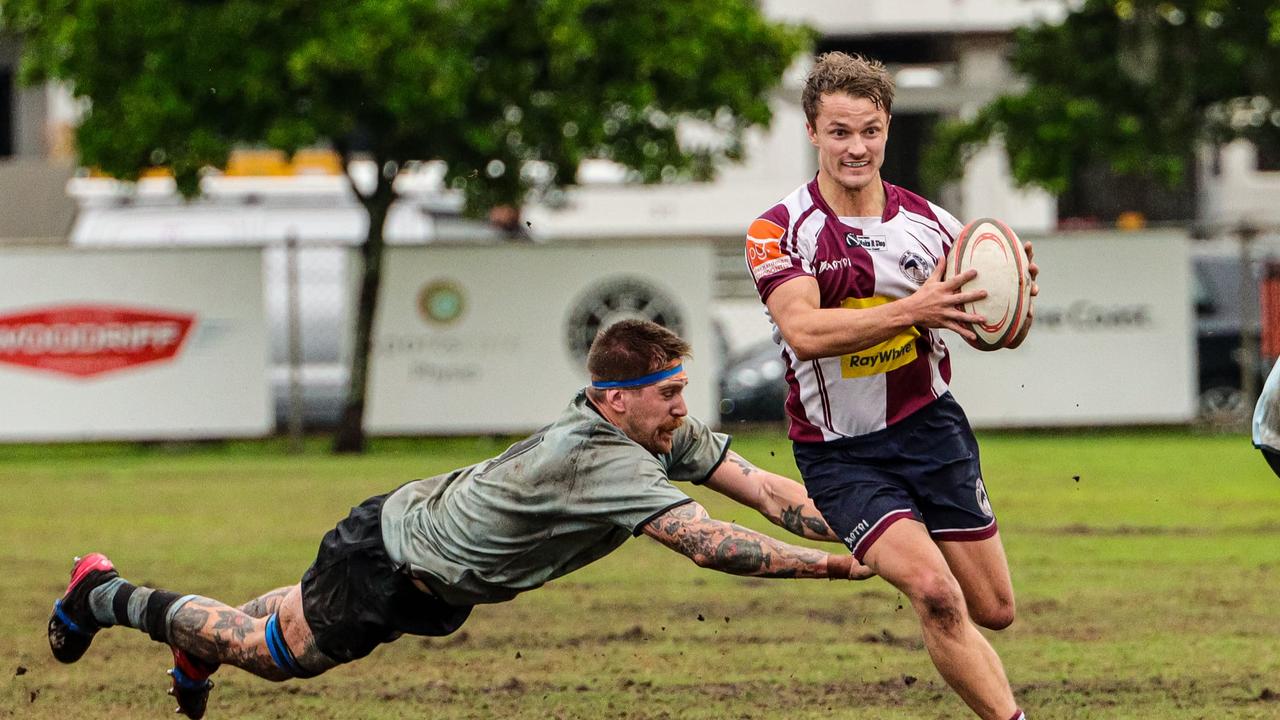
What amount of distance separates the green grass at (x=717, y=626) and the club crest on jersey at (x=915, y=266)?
1.83m

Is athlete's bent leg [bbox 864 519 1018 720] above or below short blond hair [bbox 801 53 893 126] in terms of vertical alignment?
below

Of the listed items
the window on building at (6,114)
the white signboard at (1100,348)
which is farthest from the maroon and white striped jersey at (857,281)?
the window on building at (6,114)

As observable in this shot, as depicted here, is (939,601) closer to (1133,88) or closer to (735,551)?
(735,551)

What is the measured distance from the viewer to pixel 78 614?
717 centimetres

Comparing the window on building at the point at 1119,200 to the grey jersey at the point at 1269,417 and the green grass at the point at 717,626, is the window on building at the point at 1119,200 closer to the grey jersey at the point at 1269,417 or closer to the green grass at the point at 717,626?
the green grass at the point at 717,626

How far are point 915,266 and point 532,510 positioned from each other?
56.1 inches

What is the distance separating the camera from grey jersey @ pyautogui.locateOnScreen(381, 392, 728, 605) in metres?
5.90

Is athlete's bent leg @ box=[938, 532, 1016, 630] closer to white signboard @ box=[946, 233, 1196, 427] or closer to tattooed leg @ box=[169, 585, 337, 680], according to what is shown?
tattooed leg @ box=[169, 585, 337, 680]

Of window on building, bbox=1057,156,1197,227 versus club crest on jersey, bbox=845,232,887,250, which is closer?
club crest on jersey, bbox=845,232,887,250

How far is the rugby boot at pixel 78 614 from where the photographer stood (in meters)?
7.16

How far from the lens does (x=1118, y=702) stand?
7266mm

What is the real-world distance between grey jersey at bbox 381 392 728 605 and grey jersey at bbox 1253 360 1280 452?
185 cm

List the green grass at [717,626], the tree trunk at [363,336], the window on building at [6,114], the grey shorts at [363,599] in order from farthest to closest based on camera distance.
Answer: the window on building at [6,114] < the tree trunk at [363,336] < the green grass at [717,626] < the grey shorts at [363,599]

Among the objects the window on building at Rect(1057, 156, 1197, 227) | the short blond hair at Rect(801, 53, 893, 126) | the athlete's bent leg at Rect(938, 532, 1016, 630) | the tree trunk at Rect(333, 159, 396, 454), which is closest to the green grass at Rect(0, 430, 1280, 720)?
the athlete's bent leg at Rect(938, 532, 1016, 630)
